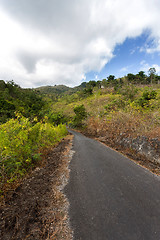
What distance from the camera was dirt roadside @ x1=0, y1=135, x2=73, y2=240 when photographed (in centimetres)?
191

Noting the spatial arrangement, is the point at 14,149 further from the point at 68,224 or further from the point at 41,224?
the point at 68,224

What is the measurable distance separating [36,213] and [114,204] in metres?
1.98

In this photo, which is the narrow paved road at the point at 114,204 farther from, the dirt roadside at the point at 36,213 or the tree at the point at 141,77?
the tree at the point at 141,77

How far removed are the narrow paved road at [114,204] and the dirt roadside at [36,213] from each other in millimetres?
262

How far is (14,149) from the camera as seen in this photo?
3621 millimetres

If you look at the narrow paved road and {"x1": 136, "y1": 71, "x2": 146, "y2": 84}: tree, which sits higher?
{"x1": 136, "y1": 71, "x2": 146, "y2": 84}: tree

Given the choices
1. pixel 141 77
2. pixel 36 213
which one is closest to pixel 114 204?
pixel 36 213

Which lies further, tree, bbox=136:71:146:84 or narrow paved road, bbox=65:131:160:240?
tree, bbox=136:71:146:84

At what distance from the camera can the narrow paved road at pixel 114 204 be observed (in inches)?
77.5

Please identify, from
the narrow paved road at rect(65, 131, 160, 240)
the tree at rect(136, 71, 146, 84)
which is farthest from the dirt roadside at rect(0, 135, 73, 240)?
the tree at rect(136, 71, 146, 84)

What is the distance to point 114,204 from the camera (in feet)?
8.57

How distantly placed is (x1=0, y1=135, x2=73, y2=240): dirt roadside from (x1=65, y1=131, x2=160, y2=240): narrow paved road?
0.86 feet

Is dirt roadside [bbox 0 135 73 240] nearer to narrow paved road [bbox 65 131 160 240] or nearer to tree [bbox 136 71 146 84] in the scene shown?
narrow paved road [bbox 65 131 160 240]

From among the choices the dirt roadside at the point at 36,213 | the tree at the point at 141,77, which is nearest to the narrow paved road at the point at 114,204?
the dirt roadside at the point at 36,213
